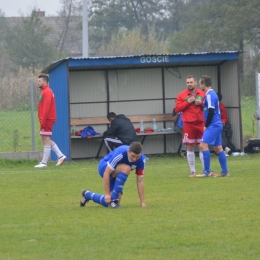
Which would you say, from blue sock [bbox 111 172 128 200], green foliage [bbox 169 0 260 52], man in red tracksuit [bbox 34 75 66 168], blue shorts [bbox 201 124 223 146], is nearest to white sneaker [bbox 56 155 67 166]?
man in red tracksuit [bbox 34 75 66 168]

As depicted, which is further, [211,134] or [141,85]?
[141,85]

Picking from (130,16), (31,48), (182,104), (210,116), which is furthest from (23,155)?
(130,16)

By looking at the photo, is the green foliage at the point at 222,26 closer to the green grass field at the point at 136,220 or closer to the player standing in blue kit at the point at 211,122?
the player standing in blue kit at the point at 211,122

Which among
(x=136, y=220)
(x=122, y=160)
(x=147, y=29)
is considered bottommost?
(x=136, y=220)

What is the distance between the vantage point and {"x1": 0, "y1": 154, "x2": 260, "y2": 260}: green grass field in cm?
711

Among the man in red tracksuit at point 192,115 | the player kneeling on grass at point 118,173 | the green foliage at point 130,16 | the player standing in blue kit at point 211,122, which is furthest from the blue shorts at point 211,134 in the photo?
the green foliage at point 130,16

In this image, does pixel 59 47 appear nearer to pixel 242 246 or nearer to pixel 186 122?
pixel 186 122

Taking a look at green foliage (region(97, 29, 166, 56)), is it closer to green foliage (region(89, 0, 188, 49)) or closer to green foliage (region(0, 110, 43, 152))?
green foliage (region(89, 0, 188, 49))

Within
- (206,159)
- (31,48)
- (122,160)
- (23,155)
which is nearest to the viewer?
(122,160)

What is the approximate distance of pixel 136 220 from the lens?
8.78m

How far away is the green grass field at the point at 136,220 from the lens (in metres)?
7.11

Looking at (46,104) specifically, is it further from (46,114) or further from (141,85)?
(141,85)

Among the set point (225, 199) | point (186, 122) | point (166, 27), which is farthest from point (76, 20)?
point (225, 199)

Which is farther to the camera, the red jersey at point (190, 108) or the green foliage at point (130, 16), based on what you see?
the green foliage at point (130, 16)
